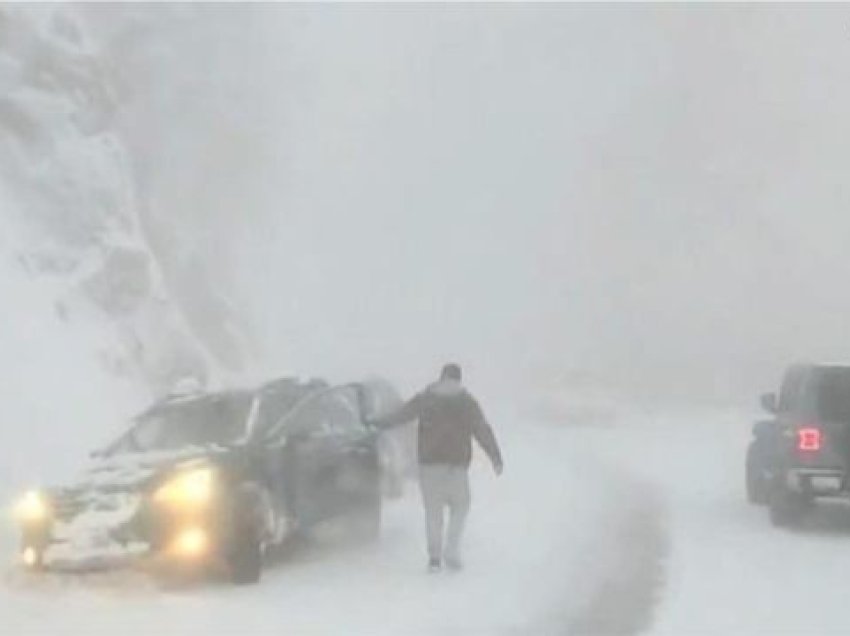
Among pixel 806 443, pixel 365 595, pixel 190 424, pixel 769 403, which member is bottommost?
pixel 365 595

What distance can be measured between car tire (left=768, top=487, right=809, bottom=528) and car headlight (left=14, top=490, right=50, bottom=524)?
7115 mm

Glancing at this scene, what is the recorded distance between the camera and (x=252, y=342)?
145 feet

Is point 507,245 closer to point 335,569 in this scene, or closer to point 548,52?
point 548,52

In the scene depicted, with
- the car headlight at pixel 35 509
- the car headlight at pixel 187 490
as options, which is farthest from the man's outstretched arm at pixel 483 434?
the car headlight at pixel 35 509

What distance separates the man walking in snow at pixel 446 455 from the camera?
47.8ft

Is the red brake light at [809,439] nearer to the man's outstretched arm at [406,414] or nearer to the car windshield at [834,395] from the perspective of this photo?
the car windshield at [834,395]

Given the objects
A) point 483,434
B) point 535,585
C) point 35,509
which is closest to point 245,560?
point 35,509

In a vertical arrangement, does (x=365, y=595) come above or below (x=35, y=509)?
below

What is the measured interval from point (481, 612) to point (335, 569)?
2777mm

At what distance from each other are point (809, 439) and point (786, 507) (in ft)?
2.36

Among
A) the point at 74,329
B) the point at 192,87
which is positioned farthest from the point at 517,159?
the point at 74,329

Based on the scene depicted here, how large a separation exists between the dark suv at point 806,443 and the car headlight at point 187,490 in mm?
6128

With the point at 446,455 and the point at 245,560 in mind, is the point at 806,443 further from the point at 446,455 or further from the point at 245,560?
the point at 245,560

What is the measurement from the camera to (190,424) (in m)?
15.6
